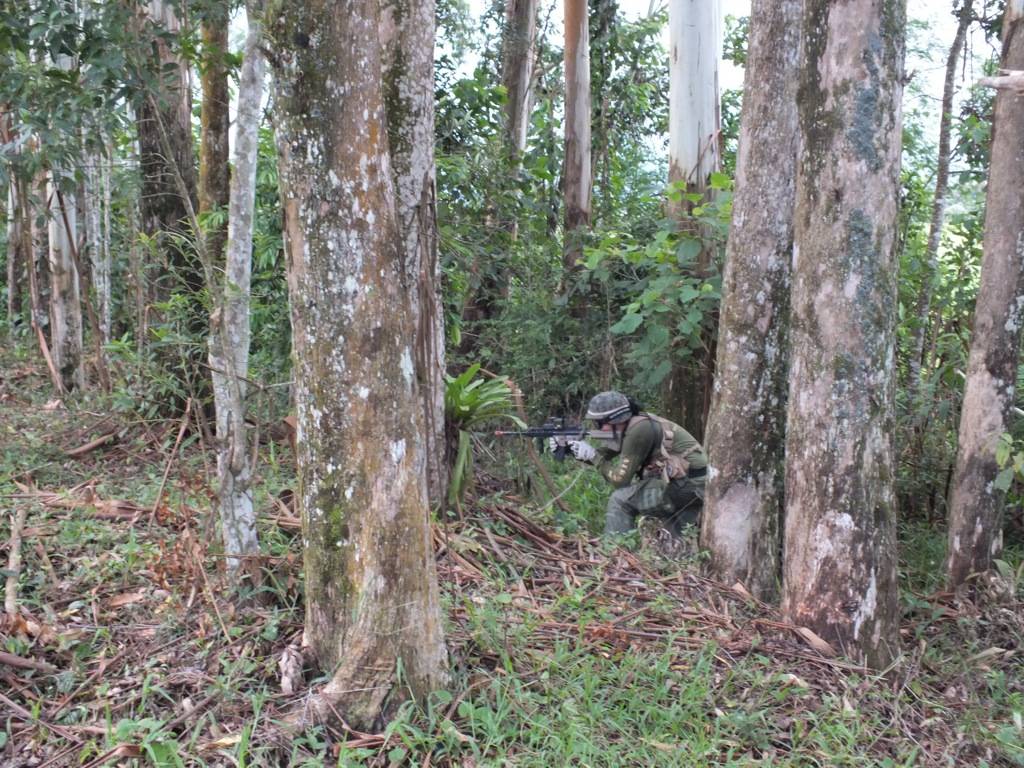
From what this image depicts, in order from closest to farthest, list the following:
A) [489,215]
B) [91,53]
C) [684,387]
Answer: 1. [91,53]
2. [684,387]
3. [489,215]

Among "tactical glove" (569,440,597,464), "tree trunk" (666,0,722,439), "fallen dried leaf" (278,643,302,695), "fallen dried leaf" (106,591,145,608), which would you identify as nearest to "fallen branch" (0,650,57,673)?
"fallen dried leaf" (106,591,145,608)

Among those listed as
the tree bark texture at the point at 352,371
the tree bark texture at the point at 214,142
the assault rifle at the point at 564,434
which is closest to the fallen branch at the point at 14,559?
the tree bark texture at the point at 352,371

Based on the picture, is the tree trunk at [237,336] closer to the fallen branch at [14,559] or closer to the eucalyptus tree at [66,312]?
the fallen branch at [14,559]

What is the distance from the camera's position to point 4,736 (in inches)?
149

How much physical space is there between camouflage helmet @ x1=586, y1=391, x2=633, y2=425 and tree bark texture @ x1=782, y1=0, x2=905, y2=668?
2.28m

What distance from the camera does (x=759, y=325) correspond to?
19.5ft

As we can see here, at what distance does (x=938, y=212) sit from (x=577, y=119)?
5.91 m

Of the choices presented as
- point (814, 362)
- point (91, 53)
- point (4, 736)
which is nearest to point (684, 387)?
point (814, 362)

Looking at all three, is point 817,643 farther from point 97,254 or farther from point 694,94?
point 97,254

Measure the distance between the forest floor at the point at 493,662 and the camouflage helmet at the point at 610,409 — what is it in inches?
52.3

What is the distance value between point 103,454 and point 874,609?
230 inches

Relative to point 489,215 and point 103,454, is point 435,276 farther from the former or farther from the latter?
point 489,215

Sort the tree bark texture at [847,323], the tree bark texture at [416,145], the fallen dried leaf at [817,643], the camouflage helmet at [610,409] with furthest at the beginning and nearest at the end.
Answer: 1. the camouflage helmet at [610,409]
2. the tree bark texture at [416,145]
3. the fallen dried leaf at [817,643]
4. the tree bark texture at [847,323]

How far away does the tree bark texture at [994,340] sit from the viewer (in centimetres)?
659
